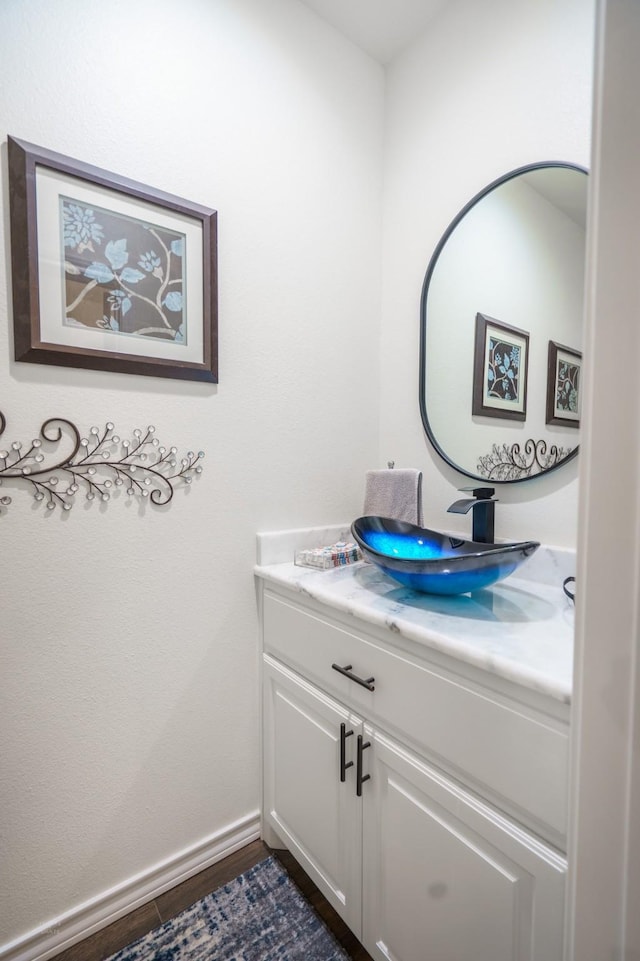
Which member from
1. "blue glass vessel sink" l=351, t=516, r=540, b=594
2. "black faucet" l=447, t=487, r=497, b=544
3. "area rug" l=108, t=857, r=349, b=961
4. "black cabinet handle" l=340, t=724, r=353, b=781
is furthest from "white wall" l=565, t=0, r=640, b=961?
"area rug" l=108, t=857, r=349, b=961

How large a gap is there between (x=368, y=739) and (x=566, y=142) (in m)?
1.48

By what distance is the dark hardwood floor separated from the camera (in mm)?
1052

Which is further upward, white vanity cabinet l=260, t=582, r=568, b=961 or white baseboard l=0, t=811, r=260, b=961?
white vanity cabinet l=260, t=582, r=568, b=961

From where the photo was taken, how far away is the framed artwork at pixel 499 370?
1194 millimetres

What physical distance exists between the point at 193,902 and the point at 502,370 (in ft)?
5.49

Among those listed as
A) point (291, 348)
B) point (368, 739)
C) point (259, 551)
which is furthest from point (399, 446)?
point (368, 739)

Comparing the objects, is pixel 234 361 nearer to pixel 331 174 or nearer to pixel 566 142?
pixel 331 174

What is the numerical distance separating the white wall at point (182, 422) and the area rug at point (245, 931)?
151 millimetres

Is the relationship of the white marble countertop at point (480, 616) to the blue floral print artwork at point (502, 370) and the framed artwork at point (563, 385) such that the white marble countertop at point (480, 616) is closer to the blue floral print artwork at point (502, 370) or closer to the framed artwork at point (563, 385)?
the framed artwork at point (563, 385)

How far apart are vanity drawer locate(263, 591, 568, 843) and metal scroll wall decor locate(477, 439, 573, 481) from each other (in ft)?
2.03

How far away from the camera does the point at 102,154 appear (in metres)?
1.04

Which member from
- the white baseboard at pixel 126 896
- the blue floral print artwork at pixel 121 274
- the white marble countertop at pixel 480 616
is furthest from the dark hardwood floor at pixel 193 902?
the blue floral print artwork at pixel 121 274

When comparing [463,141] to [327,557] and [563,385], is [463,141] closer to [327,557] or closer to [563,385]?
[563,385]

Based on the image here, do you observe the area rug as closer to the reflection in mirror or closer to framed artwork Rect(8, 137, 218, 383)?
the reflection in mirror
